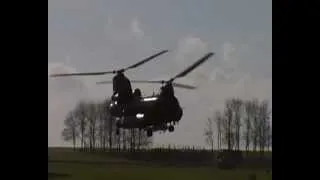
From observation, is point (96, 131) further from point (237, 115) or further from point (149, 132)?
point (237, 115)

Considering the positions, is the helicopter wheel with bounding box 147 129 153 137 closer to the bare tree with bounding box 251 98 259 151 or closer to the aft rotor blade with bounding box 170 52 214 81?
the aft rotor blade with bounding box 170 52 214 81

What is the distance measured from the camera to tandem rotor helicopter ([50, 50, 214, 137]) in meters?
6.96

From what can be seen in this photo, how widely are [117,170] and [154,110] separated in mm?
714

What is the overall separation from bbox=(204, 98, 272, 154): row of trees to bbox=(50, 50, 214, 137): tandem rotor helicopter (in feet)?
1.32

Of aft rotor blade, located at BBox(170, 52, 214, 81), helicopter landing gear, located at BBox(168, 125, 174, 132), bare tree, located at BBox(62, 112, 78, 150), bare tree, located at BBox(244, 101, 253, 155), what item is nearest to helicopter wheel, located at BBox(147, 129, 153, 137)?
helicopter landing gear, located at BBox(168, 125, 174, 132)

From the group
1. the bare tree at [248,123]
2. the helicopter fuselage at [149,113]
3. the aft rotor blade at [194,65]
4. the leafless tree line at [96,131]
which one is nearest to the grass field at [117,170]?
the leafless tree line at [96,131]

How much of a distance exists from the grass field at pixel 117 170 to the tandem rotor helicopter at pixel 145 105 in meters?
0.35
